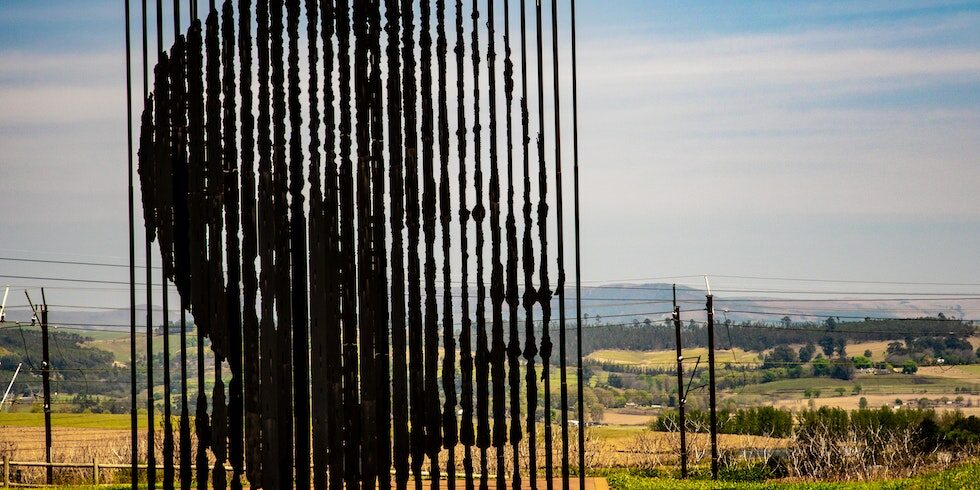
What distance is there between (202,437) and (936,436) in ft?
81.8

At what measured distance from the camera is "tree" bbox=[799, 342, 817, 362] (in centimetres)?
6544

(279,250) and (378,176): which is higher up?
(378,176)

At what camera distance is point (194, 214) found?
4680mm

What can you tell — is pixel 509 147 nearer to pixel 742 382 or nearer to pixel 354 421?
pixel 354 421

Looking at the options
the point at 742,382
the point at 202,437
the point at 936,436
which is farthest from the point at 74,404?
the point at 202,437

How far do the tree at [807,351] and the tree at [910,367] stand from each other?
5.90m

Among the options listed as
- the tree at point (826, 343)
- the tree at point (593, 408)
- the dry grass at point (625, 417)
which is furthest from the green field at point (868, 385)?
the tree at point (593, 408)

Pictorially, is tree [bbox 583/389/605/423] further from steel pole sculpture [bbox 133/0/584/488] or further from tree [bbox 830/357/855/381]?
steel pole sculpture [bbox 133/0/584/488]

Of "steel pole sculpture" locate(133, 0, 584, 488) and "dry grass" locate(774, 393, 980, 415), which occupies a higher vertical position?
"steel pole sculpture" locate(133, 0, 584, 488)

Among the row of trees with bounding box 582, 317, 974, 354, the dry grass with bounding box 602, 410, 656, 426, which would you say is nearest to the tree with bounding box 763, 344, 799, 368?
the row of trees with bounding box 582, 317, 974, 354

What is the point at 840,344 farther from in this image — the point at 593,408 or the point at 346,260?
the point at 346,260

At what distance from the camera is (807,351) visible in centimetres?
6638

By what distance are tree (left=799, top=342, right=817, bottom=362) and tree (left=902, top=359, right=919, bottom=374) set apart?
5897 millimetres

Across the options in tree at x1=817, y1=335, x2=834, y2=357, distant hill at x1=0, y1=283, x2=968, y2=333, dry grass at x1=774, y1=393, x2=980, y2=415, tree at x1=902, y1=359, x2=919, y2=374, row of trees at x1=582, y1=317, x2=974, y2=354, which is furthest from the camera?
distant hill at x1=0, y1=283, x2=968, y2=333
